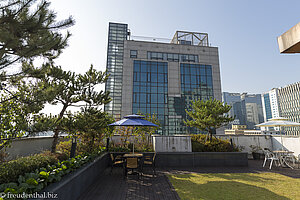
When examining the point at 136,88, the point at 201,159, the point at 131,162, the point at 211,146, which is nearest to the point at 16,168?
the point at 131,162

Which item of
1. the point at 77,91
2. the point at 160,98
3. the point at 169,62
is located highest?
the point at 169,62

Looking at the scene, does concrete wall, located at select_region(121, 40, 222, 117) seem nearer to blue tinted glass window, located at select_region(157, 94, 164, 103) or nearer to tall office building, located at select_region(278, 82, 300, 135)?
blue tinted glass window, located at select_region(157, 94, 164, 103)

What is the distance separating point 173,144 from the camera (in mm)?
8195

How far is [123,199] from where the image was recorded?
12.9 feet

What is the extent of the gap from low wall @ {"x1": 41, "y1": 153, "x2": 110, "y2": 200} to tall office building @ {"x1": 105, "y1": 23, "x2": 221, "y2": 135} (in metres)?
20.3

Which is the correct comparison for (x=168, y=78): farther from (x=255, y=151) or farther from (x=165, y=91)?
(x=255, y=151)

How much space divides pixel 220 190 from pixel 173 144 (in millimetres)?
3799

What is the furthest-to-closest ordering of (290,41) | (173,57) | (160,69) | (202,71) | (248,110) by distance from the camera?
(248,110) → (173,57) → (202,71) → (160,69) → (290,41)

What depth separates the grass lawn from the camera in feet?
13.6

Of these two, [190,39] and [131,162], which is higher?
[190,39]

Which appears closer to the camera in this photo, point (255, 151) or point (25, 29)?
point (25, 29)

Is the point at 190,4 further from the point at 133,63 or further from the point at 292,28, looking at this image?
the point at 133,63

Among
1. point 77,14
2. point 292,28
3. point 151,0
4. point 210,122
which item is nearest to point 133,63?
point 151,0

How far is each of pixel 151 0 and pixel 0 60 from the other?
33.2 feet
